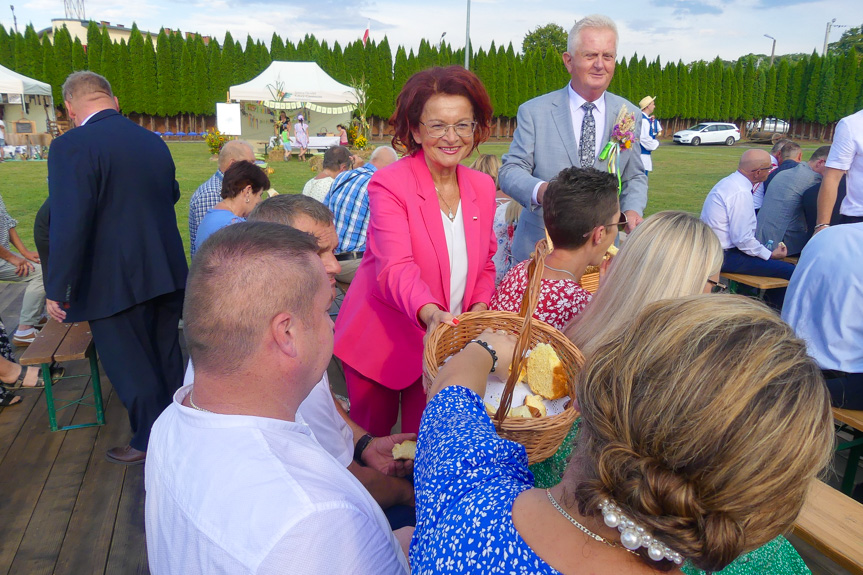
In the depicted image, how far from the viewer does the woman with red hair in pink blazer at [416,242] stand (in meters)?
2.28

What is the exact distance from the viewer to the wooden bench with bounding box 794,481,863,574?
192cm

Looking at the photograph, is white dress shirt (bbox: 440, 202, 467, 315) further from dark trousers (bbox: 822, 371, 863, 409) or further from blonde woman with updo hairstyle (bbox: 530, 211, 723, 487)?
dark trousers (bbox: 822, 371, 863, 409)

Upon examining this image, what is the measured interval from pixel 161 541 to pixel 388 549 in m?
0.50

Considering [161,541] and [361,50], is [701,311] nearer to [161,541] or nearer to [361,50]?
[161,541]

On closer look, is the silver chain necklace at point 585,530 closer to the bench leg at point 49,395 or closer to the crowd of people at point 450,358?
the crowd of people at point 450,358

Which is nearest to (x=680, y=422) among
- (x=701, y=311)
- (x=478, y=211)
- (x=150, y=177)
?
(x=701, y=311)

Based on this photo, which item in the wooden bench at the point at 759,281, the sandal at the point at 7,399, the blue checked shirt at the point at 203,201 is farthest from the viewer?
the wooden bench at the point at 759,281

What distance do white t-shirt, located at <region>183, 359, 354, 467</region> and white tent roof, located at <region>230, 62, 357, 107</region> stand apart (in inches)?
986

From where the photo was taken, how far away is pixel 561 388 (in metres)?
1.82

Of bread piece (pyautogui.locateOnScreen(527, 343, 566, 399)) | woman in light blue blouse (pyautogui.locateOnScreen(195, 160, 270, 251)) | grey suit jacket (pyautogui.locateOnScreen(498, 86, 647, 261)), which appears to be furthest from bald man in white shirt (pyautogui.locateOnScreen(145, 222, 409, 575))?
woman in light blue blouse (pyautogui.locateOnScreen(195, 160, 270, 251))

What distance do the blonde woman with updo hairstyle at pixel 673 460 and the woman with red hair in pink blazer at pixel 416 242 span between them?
119 cm

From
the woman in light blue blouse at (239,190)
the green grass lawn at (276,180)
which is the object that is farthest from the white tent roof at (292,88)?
the woman in light blue blouse at (239,190)

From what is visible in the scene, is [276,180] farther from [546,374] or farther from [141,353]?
[546,374]

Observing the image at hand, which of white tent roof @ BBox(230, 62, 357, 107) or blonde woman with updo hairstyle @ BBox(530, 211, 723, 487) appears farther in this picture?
white tent roof @ BBox(230, 62, 357, 107)
